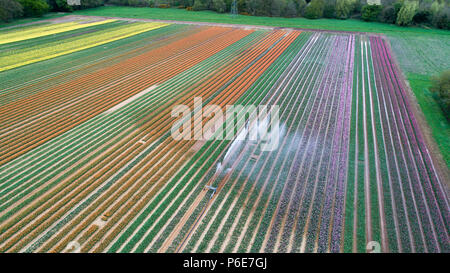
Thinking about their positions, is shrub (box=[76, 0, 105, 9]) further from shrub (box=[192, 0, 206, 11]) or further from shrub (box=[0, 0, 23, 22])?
shrub (box=[192, 0, 206, 11])

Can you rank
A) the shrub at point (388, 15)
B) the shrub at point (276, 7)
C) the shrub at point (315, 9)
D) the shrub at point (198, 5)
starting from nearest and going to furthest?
the shrub at point (388, 15), the shrub at point (315, 9), the shrub at point (276, 7), the shrub at point (198, 5)

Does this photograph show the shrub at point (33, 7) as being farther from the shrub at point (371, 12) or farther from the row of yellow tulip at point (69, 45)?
the shrub at point (371, 12)

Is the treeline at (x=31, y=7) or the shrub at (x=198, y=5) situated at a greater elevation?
the shrub at (x=198, y=5)

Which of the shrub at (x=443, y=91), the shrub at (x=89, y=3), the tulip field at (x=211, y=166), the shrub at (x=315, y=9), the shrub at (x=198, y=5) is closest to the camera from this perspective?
the tulip field at (x=211, y=166)

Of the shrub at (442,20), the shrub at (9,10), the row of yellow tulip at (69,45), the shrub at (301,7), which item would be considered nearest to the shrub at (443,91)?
the shrub at (442,20)

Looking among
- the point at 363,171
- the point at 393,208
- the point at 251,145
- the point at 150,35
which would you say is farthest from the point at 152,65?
the point at 393,208

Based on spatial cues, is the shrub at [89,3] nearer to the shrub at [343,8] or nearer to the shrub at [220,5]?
the shrub at [220,5]

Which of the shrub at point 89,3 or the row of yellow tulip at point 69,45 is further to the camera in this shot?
the shrub at point 89,3

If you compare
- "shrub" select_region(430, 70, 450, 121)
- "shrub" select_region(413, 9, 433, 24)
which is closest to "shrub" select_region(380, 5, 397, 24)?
"shrub" select_region(413, 9, 433, 24)

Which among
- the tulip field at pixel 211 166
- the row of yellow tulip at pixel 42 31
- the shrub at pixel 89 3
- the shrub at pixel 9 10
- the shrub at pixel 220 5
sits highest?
the shrub at pixel 220 5
